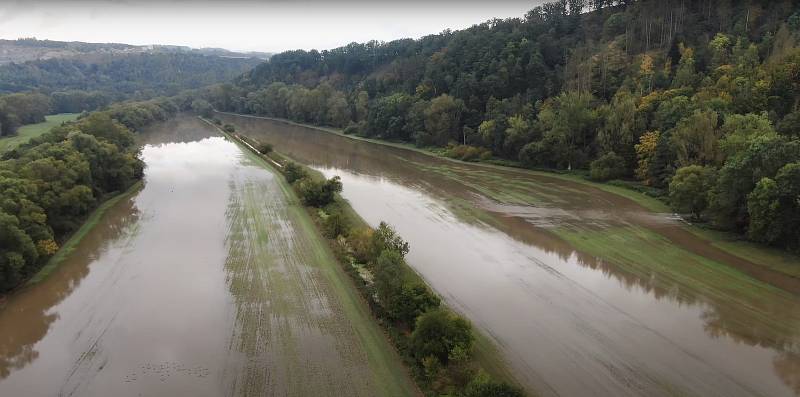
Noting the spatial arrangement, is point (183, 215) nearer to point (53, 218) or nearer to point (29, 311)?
point (53, 218)

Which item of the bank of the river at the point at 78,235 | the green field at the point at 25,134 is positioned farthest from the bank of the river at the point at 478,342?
the green field at the point at 25,134

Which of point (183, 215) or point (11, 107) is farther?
point (11, 107)

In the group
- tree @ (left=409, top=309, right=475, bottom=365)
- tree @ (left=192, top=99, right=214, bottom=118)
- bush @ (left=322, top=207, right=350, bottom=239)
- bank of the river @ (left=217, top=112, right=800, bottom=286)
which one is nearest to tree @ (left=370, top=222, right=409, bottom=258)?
bush @ (left=322, top=207, right=350, bottom=239)

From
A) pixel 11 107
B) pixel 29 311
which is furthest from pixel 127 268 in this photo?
pixel 11 107

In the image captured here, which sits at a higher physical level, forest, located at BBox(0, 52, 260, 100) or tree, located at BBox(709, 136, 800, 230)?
forest, located at BBox(0, 52, 260, 100)

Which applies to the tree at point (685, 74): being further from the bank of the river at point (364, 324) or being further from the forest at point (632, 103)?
the bank of the river at point (364, 324)

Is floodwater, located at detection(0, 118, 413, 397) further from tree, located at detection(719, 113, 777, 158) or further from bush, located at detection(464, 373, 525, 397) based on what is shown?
tree, located at detection(719, 113, 777, 158)
